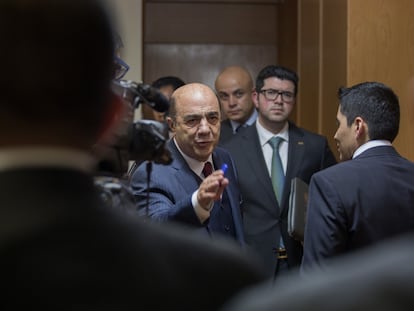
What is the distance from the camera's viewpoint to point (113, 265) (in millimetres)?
665

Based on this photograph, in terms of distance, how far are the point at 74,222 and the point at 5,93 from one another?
0.45ft

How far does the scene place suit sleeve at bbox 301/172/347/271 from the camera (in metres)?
2.20

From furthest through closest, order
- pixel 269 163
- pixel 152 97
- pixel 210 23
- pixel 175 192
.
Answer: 1. pixel 210 23
2. pixel 269 163
3. pixel 175 192
4. pixel 152 97

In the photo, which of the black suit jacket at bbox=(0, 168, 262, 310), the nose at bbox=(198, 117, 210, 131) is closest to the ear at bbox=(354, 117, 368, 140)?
the nose at bbox=(198, 117, 210, 131)

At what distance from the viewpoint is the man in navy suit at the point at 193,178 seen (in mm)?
2141

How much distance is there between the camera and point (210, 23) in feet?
17.7

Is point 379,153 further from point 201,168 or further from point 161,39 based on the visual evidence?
point 161,39

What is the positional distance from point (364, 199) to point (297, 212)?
0.47 m

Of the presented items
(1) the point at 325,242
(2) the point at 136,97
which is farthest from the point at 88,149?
(1) the point at 325,242

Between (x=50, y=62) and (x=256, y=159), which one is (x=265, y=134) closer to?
(x=256, y=159)

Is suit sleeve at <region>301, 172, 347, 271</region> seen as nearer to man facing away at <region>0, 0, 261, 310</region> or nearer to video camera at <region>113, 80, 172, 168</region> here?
video camera at <region>113, 80, 172, 168</region>

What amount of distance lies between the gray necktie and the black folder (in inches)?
11.0

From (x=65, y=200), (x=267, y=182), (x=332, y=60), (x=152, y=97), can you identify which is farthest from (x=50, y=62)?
(x=332, y=60)

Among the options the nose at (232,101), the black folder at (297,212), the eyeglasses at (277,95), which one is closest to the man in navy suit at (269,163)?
the eyeglasses at (277,95)
